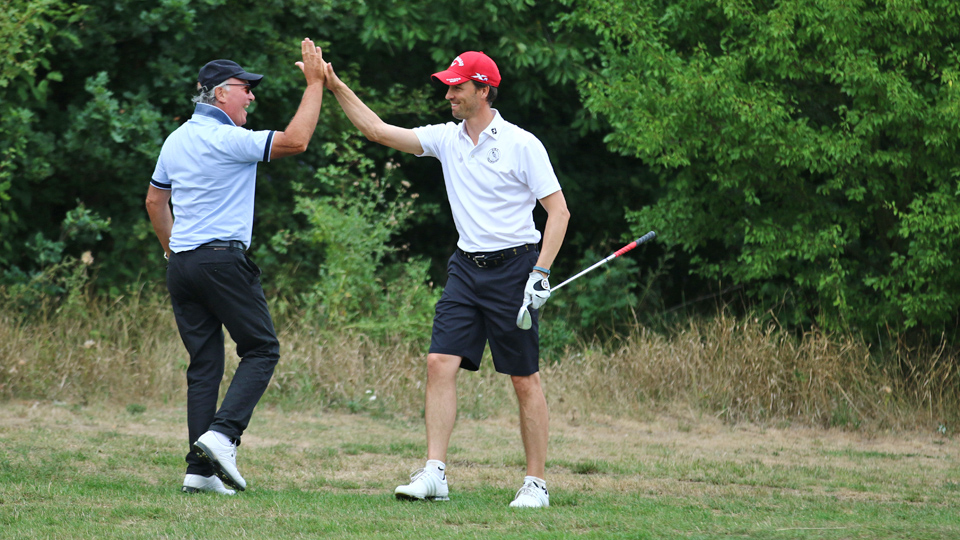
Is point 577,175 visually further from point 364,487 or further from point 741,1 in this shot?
point 364,487

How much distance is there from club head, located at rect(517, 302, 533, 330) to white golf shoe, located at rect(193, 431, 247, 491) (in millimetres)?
1535

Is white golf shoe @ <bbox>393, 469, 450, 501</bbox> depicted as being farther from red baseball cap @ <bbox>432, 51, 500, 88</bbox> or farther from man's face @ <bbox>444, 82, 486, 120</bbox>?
red baseball cap @ <bbox>432, 51, 500, 88</bbox>

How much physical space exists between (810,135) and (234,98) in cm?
580

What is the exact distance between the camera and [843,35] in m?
8.68

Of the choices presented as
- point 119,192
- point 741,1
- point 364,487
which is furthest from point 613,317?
point 364,487

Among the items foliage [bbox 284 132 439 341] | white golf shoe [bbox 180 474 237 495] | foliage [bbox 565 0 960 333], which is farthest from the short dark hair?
foliage [bbox 284 132 439 341]

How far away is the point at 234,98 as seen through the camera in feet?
16.7

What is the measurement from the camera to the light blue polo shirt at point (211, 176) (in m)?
4.89

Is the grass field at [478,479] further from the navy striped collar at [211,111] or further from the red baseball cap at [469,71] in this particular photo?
the red baseball cap at [469,71]

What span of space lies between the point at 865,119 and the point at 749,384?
8.27 ft

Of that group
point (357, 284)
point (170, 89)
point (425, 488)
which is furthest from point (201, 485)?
point (170, 89)

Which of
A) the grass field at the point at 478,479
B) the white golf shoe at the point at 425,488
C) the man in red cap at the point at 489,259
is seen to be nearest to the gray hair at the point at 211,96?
the man in red cap at the point at 489,259

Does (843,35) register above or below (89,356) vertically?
above

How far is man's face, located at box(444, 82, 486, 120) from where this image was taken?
195 inches
